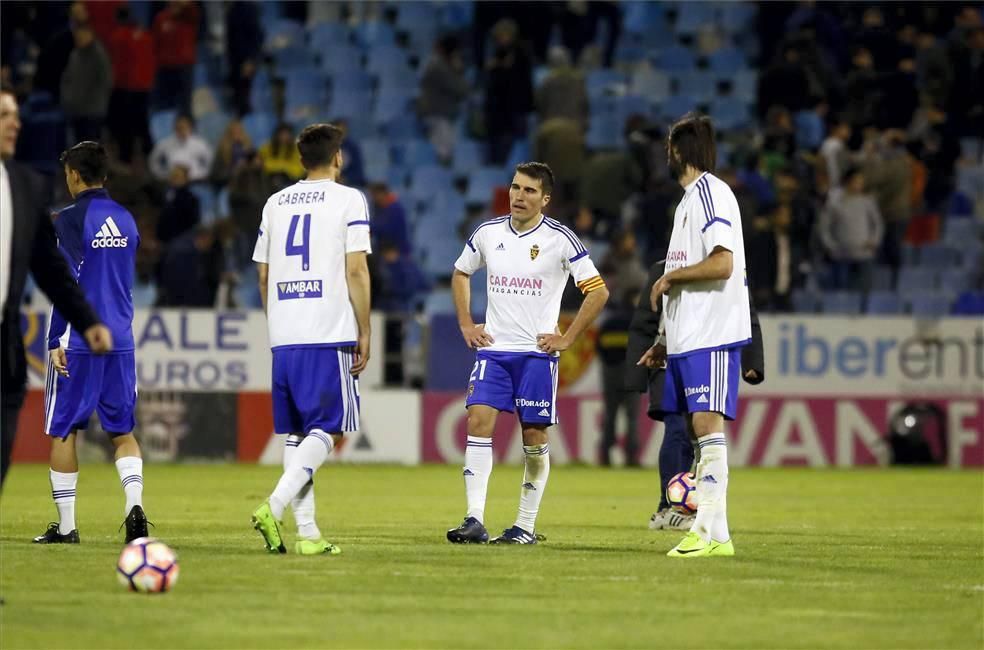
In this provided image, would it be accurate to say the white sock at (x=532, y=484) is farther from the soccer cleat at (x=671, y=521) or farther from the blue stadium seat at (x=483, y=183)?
the blue stadium seat at (x=483, y=183)

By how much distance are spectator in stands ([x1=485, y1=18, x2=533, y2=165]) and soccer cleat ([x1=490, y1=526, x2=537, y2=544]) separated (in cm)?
1547

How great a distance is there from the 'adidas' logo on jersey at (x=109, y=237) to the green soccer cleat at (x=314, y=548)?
2213mm

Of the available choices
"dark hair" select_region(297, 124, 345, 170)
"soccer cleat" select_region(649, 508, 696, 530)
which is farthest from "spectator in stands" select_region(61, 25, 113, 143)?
"dark hair" select_region(297, 124, 345, 170)

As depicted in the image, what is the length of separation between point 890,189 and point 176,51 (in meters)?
10.5

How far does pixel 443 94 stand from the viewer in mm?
27016

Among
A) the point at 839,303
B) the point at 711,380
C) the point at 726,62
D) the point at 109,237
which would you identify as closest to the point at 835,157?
the point at 839,303

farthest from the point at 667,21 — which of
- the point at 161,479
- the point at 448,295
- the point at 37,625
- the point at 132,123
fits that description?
the point at 37,625

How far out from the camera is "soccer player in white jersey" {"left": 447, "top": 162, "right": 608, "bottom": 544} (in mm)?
11062

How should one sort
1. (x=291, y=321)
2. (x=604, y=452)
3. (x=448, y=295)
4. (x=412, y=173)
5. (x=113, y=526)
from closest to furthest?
(x=291, y=321)
(x=113, y=526)
(x=604, y=452)
(x=448, y=295)
(x=412, y=173)

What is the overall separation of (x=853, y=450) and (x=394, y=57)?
10.0 meters

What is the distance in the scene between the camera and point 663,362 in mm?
10602

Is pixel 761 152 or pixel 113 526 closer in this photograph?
pixel 113 526

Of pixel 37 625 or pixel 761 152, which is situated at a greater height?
pixel 761 152

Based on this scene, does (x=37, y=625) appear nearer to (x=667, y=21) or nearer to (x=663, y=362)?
(x=663, y=362)
